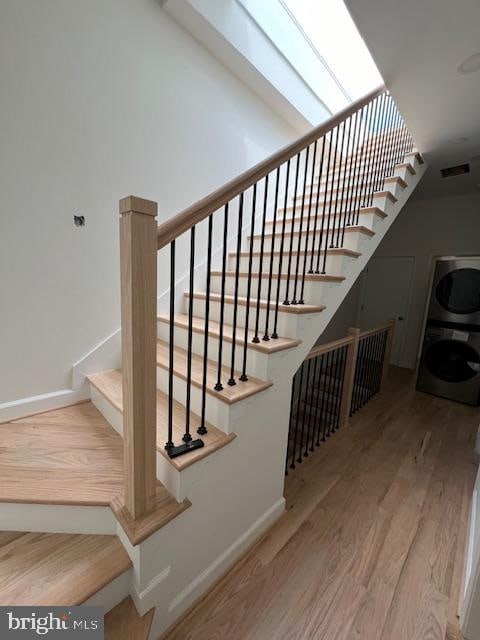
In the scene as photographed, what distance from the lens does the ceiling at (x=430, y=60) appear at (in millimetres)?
1203

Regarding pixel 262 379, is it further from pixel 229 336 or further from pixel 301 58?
pixel 301 58

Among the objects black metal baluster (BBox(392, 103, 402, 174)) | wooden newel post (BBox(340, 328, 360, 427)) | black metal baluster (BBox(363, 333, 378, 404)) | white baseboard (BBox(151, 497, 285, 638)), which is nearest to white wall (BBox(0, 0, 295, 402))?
white baseboard (BBox(151, 497, 285, 638))

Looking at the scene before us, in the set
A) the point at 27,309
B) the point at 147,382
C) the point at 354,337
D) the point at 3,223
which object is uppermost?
the point at 3,223

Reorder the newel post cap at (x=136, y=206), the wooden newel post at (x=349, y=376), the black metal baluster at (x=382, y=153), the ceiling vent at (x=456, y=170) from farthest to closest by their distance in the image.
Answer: the ceiling vent at (x=456, y=170)
the wooden newel post at (x=349, y=376)
the black metal baluster at (x=382, y=153)
the newel post cap at (x=136, y=206)

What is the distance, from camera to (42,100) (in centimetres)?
144

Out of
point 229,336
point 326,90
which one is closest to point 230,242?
point 229,336

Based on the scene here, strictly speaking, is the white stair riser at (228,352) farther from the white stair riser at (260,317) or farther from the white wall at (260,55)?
the white wall at (260,55)

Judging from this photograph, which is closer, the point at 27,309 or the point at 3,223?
the point at 3,223

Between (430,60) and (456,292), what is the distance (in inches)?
104

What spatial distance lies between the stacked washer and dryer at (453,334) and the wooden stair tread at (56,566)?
3.82 metres

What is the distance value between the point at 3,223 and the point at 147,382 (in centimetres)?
130

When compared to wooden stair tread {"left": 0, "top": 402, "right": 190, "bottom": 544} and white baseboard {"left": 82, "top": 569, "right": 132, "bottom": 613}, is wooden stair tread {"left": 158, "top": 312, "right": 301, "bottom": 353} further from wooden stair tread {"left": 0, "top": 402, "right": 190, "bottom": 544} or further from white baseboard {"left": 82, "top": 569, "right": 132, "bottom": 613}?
white baseboard {"left": 82, "top": 569, "right": 132, "bottom": 613}

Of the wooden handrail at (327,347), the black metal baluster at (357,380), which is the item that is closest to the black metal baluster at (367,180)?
the wooden handrail at (327,347)

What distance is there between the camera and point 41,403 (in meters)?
1.66
